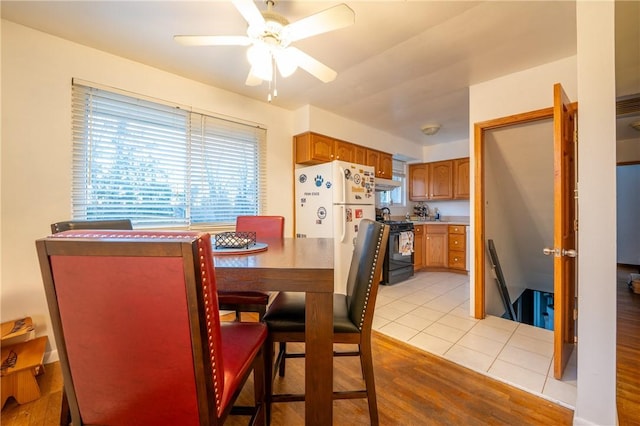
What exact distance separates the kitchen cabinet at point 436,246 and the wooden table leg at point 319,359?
161 inches

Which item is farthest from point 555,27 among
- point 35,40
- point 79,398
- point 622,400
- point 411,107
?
point 35,40

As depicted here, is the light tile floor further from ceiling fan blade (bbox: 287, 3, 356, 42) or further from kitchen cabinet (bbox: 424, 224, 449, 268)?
ceiling fan blade (bbox: 287, 3, 356, 42)

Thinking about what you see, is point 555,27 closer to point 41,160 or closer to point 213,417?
point 213,417

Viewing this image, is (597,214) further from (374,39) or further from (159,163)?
(159,163)

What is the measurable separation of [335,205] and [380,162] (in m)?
1.65

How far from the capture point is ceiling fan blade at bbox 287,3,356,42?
1228 mm

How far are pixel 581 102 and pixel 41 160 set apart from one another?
3.43 meters

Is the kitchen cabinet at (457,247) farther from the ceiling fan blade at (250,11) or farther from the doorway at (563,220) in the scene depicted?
the ceiling fan blade at (250,11)

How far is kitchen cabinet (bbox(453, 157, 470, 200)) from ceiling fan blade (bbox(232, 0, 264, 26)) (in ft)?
14.3

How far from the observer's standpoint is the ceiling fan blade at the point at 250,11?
3.97 feet

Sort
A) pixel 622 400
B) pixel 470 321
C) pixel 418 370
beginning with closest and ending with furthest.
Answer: pixel 622 400, pixel 418 370, pixel 470 321

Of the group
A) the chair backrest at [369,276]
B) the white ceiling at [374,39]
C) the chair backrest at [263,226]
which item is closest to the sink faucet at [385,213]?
the white ceiling at [374,39]

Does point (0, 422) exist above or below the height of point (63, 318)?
below

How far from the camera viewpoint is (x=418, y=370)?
1.80 m
